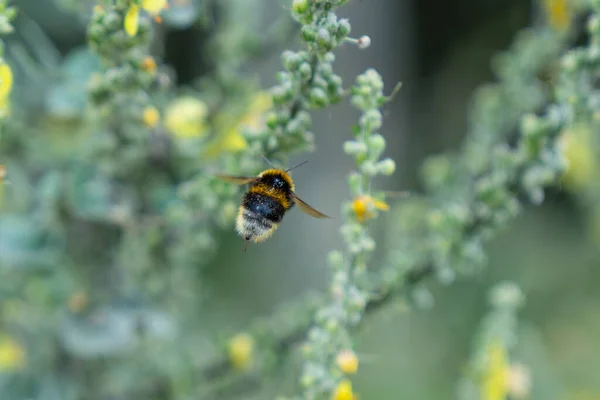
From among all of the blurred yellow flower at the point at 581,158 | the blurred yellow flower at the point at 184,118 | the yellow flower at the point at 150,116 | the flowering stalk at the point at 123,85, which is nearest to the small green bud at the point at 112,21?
the flowering stalk at the point at 123,85

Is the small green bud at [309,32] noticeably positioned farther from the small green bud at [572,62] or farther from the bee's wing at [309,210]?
the small green bud at [572,62]

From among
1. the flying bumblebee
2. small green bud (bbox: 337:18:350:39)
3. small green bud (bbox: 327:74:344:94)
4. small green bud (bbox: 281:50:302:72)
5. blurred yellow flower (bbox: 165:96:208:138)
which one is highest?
blurred yellow flower (bbox: 165:96:208:138)

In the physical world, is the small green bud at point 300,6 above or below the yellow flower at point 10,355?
below

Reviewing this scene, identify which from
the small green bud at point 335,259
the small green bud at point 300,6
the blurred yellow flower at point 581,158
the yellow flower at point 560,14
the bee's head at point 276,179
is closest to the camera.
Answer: the small green bud at point 300,6

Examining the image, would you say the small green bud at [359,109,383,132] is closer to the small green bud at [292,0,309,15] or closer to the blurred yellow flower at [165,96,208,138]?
the small green bud at [292,0,309,15]

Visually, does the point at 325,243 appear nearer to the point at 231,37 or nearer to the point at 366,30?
the point at 366,30

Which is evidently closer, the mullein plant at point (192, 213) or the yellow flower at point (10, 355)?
the mullein plant at point (192, 213)

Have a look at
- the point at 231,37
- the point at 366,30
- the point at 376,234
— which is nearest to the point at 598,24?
the point at 231,37

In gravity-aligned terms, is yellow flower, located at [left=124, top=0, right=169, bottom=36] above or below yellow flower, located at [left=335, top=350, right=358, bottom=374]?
above

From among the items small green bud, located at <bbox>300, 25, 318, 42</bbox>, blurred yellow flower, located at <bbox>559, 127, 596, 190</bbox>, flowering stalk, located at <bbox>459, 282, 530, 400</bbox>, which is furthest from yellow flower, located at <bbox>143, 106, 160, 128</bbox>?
blurred yellow flower, located at <bbox>559, 127, 596, 190</bbox>
